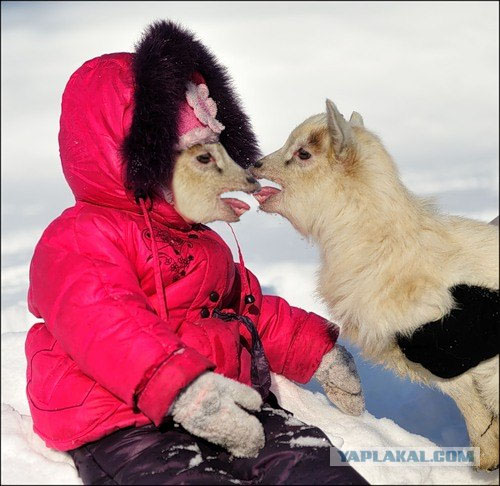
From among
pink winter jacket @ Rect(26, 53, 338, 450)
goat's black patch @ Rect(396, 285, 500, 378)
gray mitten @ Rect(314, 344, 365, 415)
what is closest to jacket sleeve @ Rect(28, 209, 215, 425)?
pink winter jacket @ Rect(26, 53, 338, 450)

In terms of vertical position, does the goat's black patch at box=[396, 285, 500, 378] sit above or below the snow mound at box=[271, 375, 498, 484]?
above

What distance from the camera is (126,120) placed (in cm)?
273

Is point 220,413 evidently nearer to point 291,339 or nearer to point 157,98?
point 291,339

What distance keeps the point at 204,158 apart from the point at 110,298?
699 mm

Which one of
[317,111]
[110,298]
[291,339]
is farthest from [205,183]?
[317,111]

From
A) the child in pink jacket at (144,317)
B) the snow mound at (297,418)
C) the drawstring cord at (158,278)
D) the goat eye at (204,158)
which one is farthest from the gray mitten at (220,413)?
the goat eye at (204,158)

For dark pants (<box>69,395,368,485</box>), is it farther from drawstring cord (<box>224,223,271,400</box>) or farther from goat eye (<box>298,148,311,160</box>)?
goat eye (<box>298,148,311,160</box>)

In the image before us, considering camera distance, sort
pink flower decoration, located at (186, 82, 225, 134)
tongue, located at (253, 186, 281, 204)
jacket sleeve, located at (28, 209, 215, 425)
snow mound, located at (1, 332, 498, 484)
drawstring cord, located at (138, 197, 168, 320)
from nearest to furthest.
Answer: jacket sleeve, located at (28, 209, 215, 425)
snow mound, located at (1, 332, 498, 484)
drawstring cord, located at (138, 197, 168, 320)
pink flower decoration, located at (186, 82, 225, 134)
tongue, located at (253, 186, 281, 204)

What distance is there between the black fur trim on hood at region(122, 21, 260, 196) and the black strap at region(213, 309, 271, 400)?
621 millimetres

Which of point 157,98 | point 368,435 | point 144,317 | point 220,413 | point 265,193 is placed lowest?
point 368,435

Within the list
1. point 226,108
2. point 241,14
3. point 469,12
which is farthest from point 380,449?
point 469,12

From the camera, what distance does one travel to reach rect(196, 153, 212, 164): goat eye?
9.36 feet

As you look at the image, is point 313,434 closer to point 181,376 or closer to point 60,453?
point 181,376

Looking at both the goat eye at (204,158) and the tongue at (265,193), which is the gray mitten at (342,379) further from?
the goat eye at (204,158)
